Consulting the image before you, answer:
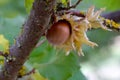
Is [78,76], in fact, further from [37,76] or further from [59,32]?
[59,32]

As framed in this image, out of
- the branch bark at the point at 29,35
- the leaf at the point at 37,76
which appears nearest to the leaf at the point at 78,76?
the leaf at the point at 37,76

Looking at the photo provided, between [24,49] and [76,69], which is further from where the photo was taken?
[76,69]

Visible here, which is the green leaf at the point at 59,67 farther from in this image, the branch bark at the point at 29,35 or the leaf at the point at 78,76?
the branch bark at the point at 29,35

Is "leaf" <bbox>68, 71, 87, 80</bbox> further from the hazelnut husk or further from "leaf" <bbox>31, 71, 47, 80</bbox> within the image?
the hazelnut husk

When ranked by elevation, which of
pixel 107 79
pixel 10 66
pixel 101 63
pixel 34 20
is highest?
pixel 34 20

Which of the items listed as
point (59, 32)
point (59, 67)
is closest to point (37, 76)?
point (59, 67)

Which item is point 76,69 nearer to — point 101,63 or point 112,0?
point 112,0

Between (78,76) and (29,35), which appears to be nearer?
(29,35)

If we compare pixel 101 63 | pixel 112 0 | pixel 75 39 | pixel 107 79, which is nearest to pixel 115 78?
pixel 107 79
